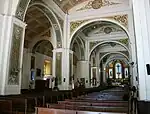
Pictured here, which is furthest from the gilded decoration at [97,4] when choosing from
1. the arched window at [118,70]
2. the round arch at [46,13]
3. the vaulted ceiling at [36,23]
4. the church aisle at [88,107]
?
the arched window at [118,70]

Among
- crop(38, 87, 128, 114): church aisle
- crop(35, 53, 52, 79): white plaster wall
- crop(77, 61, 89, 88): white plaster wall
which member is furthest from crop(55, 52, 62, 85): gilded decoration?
crop(38, 87, 128, 114): church aisle

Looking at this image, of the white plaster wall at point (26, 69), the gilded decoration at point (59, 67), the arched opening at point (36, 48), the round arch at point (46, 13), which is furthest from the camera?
the white plaster wall at point (26, 69)

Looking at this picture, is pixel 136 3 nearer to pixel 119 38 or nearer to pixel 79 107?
pixel 79 107

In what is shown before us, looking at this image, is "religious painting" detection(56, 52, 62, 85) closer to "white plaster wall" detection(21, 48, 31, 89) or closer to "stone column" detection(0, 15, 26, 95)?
"white plaster wall" detection(21, 48, 31, 89)

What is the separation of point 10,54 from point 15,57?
0.34 metres

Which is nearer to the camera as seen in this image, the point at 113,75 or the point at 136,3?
the point at 136,3

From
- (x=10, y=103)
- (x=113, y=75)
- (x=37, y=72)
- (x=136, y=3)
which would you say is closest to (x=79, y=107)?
(x=10, y=103)

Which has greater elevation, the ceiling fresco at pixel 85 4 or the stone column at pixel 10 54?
the ceiling fresco at pixel 85 4

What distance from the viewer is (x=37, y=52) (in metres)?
17.4

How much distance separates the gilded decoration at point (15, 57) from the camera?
7.10 m

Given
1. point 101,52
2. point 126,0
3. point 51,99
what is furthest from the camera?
point 101,52

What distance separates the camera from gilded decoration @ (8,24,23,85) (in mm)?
7102

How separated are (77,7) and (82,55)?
18.8 ft

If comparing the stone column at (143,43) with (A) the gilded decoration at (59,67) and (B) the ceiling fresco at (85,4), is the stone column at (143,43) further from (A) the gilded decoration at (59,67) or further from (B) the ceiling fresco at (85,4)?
(A) the gilded decoration at (59,67)
